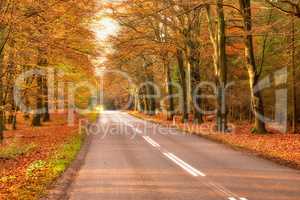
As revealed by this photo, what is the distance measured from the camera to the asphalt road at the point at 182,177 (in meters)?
9.88

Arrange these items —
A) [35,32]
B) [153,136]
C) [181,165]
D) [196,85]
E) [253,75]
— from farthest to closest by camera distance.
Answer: [196,85], [153,136], [253,75], [35,32], [181,165]

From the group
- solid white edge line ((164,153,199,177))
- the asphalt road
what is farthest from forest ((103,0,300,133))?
the asphalt road

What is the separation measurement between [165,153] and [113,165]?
3734mm

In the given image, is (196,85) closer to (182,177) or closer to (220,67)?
(220,67)

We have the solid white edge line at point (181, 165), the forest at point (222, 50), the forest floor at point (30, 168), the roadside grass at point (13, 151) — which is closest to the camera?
the forest floor at point (30, 168)

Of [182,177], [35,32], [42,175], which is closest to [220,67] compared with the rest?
[35,32]

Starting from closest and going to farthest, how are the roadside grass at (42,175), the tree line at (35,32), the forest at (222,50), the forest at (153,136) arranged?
1. the roadside grass at (42,175)
2. the forest at (153,136)
3. the tree line at (35,32)
4. the forest at (222,50)

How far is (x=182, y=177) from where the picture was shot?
12188 mm

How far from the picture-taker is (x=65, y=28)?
2361 cm

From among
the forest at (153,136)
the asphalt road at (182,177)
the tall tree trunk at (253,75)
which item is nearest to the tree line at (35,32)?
the forest at (153,136)

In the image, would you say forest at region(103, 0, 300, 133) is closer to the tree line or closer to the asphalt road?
the tree line

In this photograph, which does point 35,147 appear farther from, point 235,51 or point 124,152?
point 235,51

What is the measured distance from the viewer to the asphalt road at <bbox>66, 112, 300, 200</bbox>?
988cm

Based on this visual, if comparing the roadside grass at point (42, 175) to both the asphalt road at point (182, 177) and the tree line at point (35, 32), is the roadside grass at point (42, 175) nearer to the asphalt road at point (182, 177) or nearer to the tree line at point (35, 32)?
the asphalt road at point (182, 177)
